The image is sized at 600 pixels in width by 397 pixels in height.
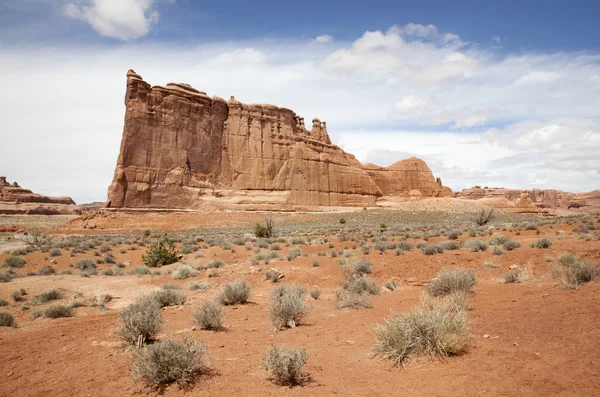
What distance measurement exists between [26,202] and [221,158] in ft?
282

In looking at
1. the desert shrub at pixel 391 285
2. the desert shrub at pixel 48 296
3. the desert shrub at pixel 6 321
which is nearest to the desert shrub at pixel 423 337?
the desert shrub at pixel 391 285

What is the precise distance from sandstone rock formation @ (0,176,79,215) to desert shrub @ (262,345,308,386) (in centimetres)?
11623

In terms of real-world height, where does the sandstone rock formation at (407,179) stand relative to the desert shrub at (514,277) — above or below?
above

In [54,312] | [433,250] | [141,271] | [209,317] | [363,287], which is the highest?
[433,250]

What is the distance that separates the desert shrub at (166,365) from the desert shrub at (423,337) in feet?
7.94

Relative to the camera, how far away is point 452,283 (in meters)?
8.08

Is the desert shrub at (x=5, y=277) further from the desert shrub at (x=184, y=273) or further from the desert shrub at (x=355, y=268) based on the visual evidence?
the desert shrub at (x=355, y=268)

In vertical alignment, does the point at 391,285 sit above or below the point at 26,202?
below

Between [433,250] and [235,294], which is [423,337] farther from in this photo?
[433,250]

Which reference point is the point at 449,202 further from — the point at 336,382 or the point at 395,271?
the point at 336,382

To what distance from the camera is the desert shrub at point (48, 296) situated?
1030 cm

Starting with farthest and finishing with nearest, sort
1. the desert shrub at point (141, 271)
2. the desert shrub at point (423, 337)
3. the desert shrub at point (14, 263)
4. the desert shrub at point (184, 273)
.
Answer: the desert shrub at point (14, 263) → the desert shrub at point (141, 271) → the desert shrub at point (184, 273) → the desert shrub at point (423, 337)

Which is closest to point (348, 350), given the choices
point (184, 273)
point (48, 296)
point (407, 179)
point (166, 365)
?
point (166, 365)

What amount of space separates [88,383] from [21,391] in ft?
2.55
